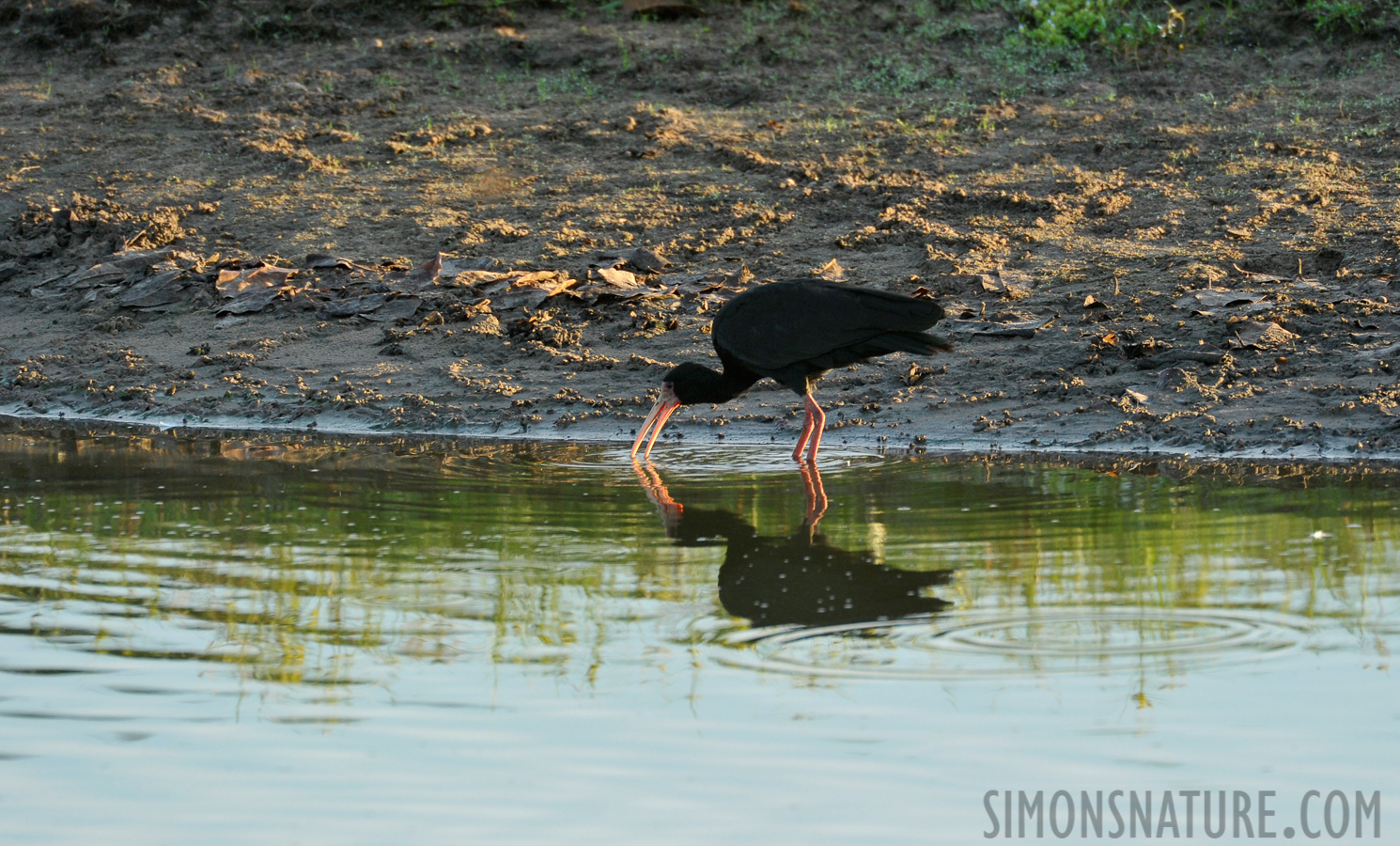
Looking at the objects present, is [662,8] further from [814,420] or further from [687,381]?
[814,420]

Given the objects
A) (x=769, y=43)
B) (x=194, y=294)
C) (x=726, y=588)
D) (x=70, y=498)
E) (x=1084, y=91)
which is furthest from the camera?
(x=769, y=43)

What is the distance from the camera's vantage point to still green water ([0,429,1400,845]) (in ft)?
11.3

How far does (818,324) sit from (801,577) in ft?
7.65

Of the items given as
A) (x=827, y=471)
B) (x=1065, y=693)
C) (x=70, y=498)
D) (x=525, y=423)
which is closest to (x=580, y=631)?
(x=1065, y=693)

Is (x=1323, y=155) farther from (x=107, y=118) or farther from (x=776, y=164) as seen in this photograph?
(x=107, y=118)

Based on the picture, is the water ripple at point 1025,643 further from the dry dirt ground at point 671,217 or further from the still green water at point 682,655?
the dry dirt ground at point 671,217

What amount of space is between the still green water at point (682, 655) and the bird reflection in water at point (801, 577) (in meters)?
0.02

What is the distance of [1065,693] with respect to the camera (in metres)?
3.92

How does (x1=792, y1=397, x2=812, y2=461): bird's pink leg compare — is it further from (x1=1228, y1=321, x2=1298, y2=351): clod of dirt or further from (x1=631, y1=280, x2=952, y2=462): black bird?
(x1=1228, y1=321, x2=1298, y2=351): clod of dirt

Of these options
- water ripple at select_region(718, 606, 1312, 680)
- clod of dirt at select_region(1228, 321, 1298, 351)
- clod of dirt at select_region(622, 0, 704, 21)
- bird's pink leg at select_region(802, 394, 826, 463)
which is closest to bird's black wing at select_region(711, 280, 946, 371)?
bird's pink leg at select_region(802, 394, 826, 463)

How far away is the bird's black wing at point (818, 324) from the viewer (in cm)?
724

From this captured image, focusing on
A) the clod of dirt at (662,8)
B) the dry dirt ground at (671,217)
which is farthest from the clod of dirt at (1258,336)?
the clod of dirt at (662,8)

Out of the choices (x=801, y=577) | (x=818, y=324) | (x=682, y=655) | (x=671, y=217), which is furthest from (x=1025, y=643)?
(x=671, y=217)

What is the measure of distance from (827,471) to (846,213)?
3.85m
